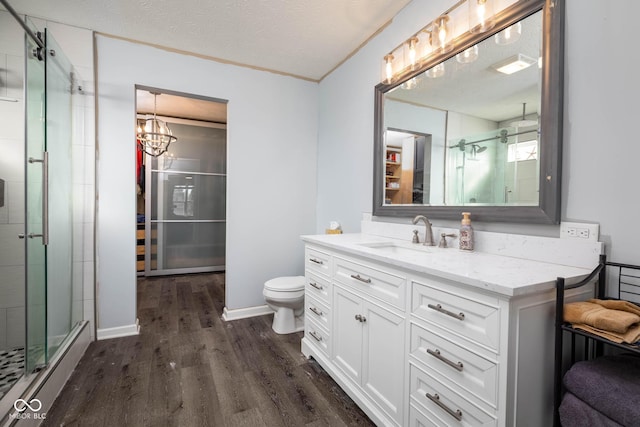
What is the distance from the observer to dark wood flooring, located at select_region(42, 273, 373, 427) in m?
1.54

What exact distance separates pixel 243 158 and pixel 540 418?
8.84 feet

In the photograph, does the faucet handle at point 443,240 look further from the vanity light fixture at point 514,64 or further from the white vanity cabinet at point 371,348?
the vanity light fixture at point 514,64

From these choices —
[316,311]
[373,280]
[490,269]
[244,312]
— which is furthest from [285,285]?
[490,269]

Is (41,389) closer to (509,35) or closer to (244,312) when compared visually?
(244,312)

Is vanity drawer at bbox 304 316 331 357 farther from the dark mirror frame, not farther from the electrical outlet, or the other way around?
the electrical outlet

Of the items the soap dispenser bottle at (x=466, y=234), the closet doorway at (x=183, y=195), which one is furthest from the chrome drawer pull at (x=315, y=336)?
the closet doorway at (x=183, y=195)

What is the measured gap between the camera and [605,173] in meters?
1.11

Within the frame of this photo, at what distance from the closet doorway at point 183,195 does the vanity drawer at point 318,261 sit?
303 centimetres

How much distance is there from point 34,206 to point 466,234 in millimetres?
2366

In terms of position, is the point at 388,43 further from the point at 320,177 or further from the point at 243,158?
the point at 243,158

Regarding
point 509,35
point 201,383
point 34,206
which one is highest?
point 509,35

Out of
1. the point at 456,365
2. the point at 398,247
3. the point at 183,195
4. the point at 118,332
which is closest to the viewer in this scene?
the point at 456,365

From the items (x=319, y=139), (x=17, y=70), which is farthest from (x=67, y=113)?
(x=319, y=139)

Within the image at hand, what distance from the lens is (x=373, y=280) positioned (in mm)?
1474
